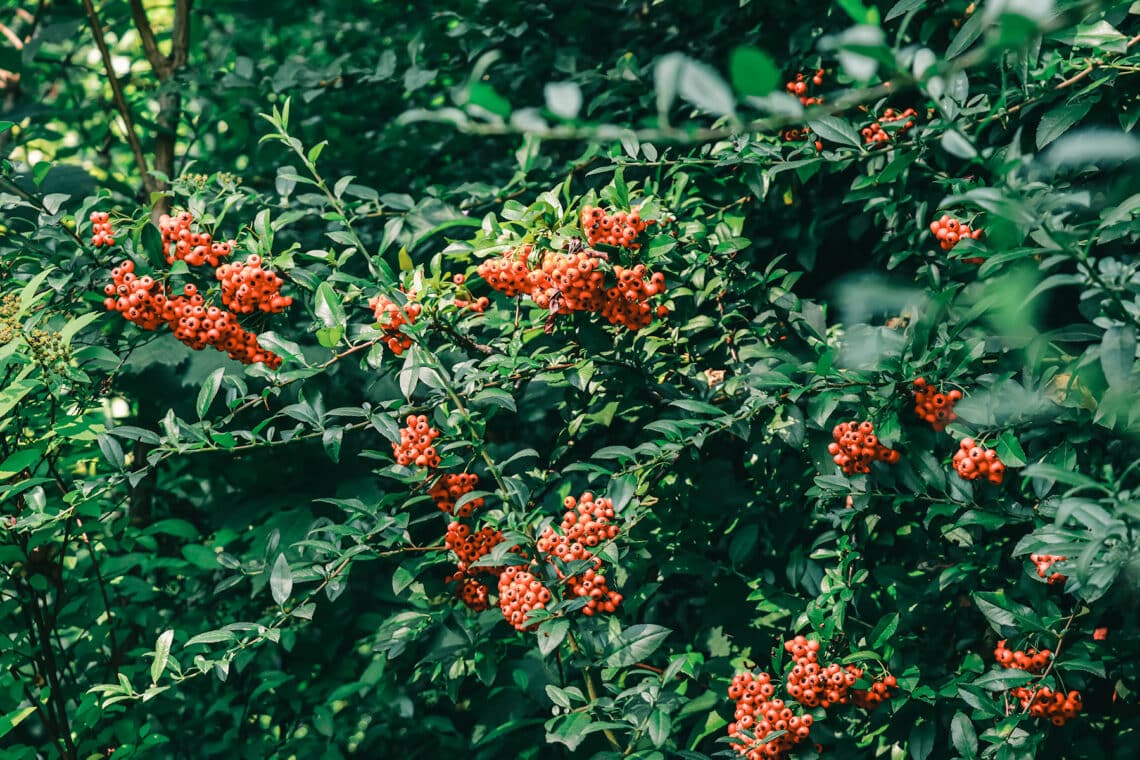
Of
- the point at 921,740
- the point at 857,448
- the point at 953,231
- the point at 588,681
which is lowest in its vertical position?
the point at 921,740

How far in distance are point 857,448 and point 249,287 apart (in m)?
1.56

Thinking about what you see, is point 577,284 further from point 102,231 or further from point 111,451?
point 102,231

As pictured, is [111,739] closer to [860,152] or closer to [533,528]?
[533,528]

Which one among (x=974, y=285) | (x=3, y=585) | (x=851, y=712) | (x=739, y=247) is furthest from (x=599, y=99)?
(x=3, y=585)

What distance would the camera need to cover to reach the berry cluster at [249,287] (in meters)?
2.33

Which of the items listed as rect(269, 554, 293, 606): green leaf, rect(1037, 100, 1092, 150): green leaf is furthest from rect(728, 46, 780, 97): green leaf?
rect(269, 554, 293, 606): green leaf

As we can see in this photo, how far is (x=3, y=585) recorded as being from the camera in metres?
2.50

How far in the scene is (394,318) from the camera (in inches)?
87.9

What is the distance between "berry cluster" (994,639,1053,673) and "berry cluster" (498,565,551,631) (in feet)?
3.38

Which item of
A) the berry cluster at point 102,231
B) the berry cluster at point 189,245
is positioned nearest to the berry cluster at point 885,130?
the berry cluster at point 189,245

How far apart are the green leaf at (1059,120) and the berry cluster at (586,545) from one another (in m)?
1.32

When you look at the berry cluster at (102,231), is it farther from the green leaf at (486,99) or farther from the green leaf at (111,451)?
the green leaf at (486,99)

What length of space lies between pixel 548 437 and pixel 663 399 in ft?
2.69

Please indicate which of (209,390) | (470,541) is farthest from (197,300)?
(470,541)
